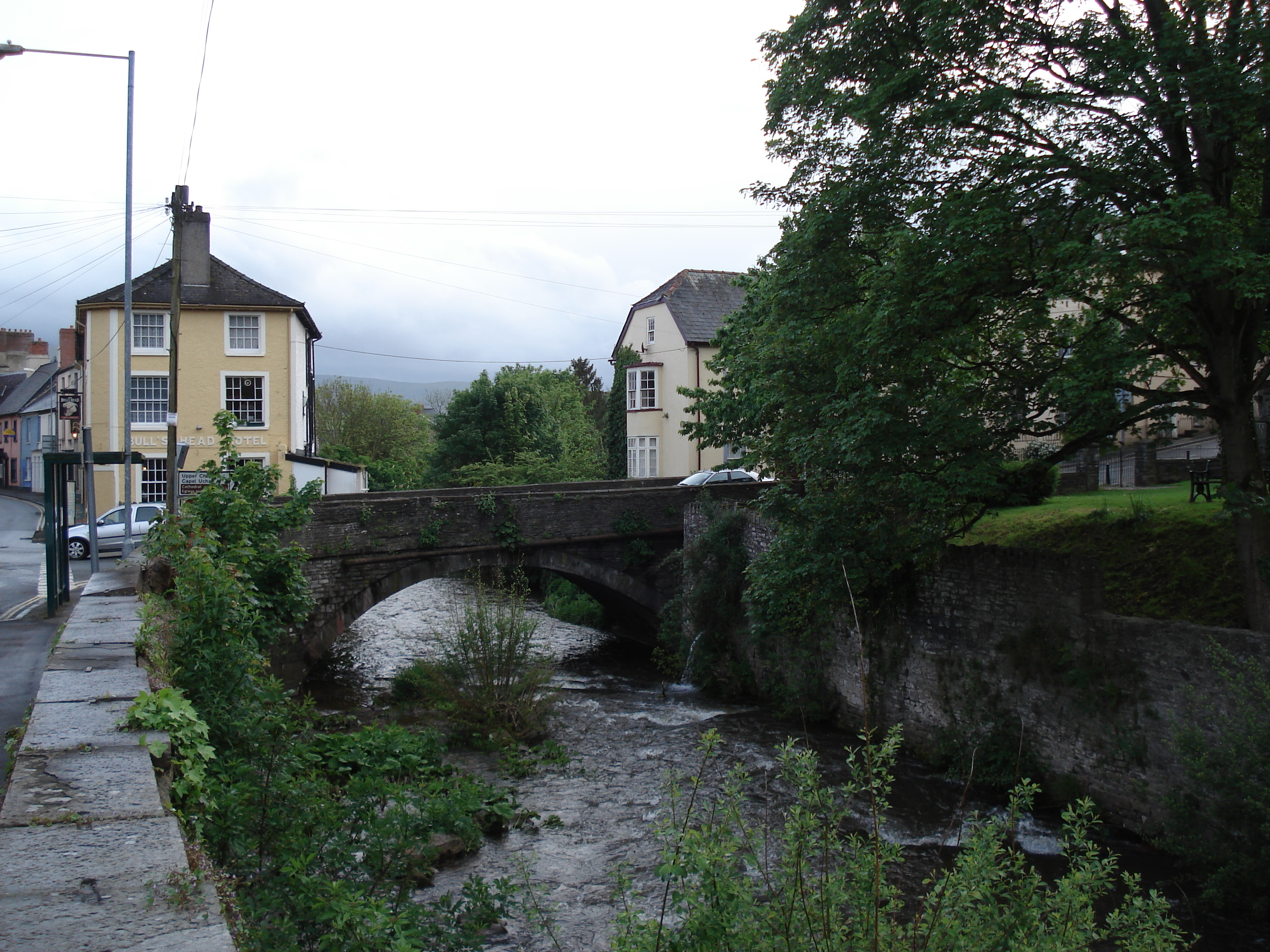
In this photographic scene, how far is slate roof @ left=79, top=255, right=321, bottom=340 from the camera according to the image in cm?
3056

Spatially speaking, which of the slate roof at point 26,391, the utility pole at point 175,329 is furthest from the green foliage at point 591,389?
the utility pole at point 175,329

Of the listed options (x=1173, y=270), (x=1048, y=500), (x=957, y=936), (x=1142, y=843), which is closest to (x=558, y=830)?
(x=1142, y=843)

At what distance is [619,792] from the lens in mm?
12828

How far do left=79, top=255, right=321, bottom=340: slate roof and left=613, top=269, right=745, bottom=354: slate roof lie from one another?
14.8 metres

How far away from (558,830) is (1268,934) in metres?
7.18

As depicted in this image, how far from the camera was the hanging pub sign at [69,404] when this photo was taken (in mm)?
26297

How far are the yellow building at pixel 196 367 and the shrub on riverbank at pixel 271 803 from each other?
78.5 feet

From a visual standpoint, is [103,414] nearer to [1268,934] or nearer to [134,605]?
[134,605]

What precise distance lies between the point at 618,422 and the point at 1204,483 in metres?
30.9

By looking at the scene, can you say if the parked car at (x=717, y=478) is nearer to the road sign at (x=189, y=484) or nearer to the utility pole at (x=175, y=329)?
the road sign at (x=189, y=484)

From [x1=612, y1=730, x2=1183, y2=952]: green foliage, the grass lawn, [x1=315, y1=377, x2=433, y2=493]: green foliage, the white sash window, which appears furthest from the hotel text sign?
[x1=612, y1=730, x2=1183, y2=952]: green foliage

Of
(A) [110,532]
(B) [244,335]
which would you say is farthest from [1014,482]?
(B) [244,335]

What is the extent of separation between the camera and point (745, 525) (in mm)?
19859

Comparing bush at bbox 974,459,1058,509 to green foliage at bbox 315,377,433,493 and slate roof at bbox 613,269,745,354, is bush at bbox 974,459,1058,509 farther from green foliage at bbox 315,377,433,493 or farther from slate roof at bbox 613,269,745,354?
green foliage at bbox 315,377,433,493
